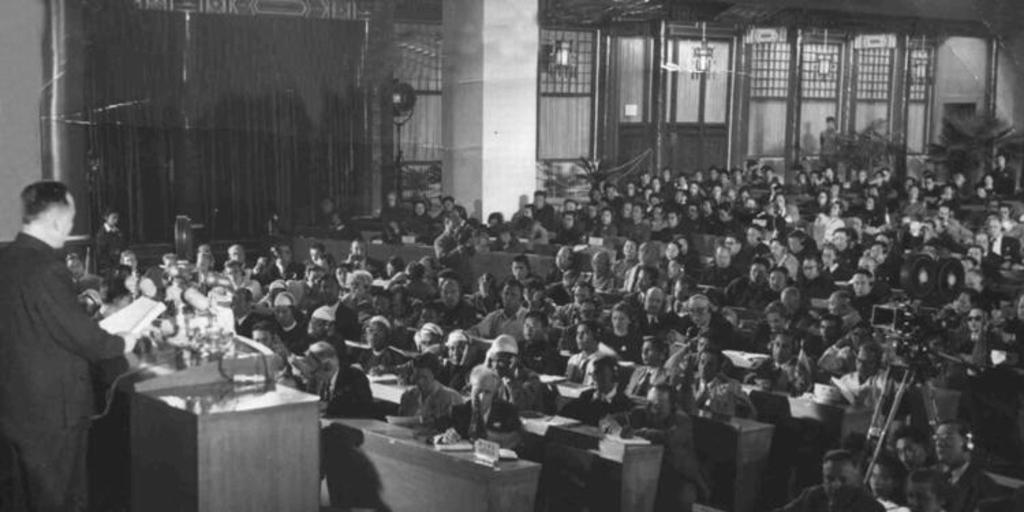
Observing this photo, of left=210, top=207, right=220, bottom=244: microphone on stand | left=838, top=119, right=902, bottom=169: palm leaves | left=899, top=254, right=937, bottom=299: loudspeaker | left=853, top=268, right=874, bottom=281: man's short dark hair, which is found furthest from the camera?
left=838, top=119, right=902, bottom=169: palm leaves

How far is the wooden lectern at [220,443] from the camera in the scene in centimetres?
473

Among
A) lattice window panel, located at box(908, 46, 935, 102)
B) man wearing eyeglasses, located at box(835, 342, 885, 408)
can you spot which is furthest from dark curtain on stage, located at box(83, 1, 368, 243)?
lattice window panel, located at box(908, 46, 935, 102)

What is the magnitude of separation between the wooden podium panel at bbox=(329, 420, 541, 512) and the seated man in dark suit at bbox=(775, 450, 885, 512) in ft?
4.14

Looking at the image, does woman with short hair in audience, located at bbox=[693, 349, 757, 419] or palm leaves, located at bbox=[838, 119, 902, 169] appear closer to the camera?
woman with short hair in audience, located at bbox=[693, 349, 757, 419]

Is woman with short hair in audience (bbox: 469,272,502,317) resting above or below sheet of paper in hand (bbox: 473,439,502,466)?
below

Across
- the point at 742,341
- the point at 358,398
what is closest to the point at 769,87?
the point at 742,341

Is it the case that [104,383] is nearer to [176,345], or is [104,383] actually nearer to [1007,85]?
[176,345]

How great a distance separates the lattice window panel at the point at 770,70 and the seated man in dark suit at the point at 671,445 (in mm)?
19438

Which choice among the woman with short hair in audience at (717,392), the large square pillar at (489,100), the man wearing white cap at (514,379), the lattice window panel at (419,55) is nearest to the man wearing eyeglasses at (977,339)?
the woman with short hair in audience at (717,392)

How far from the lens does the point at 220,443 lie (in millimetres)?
4730

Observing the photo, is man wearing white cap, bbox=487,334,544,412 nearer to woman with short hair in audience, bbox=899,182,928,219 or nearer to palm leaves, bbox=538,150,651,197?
woman with short hair in audience, bbox=899,182,928,219

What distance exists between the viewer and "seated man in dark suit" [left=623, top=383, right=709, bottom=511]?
24.1 ft

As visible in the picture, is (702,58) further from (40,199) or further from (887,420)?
(40,199)

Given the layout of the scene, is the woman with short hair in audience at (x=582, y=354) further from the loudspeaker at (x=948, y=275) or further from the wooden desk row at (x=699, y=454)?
the loudspeaker at (x=948, y=275)
